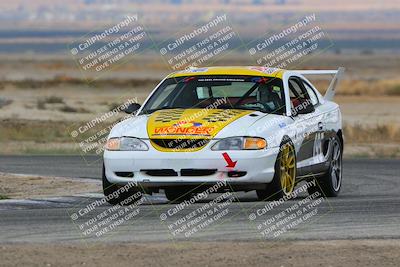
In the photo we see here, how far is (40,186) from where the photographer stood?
17.1 metres

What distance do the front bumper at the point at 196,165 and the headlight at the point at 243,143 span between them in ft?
0.19

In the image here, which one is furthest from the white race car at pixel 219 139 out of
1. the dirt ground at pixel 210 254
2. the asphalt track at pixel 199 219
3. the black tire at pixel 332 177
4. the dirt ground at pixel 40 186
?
the dirt ground at pixel 210 254

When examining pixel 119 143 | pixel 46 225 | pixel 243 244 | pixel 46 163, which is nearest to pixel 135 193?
pixel 119 143

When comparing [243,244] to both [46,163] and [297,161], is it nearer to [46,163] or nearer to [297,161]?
[297,161]

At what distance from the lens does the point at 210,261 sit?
9.40 meters

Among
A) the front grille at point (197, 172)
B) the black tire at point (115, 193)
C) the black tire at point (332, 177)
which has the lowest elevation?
the black tire at point (332, 177)

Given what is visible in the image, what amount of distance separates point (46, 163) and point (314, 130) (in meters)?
7.71

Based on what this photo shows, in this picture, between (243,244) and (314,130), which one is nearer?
(243,244)

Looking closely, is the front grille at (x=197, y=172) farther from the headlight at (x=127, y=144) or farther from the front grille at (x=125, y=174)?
the front grille at (x=125, y=174)

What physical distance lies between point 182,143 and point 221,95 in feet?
5.25

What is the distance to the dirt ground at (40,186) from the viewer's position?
16031mm

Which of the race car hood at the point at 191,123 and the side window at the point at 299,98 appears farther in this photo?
the side window at the point at 299,98

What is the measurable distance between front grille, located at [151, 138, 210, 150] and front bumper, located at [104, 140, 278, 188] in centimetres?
7

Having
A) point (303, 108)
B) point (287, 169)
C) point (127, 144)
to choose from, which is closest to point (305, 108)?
point (303, 108)
